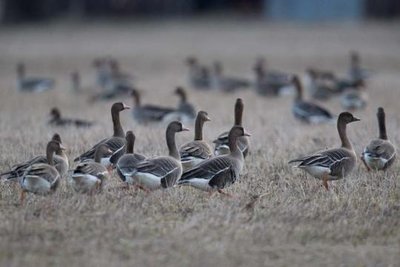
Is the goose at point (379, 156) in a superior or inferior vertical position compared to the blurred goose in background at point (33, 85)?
inferior

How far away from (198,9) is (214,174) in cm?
4811

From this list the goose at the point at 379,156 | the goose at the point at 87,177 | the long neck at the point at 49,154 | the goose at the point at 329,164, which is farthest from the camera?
the goose at the point at 379,156

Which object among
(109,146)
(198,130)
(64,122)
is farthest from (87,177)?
(64,122)

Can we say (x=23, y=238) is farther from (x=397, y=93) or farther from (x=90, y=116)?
(x=397, y=93)

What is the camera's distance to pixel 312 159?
11289 millimetres

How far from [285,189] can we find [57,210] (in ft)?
9.79

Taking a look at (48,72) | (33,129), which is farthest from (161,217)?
(48,72)

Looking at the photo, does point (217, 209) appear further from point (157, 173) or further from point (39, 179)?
point (39, 179)

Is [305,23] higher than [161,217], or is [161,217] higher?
[305,23]

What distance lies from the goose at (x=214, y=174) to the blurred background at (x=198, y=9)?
140 ft

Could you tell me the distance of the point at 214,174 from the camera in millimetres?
10625

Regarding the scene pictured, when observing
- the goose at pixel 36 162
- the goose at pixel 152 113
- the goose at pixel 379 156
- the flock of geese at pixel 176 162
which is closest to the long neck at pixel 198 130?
the flock of geese at pixel 176 162

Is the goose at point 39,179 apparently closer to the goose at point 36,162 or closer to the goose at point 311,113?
the goose at point 36,162

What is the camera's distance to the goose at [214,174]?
10516mm
